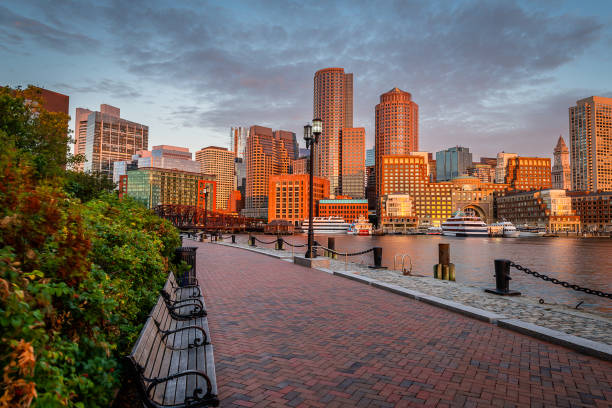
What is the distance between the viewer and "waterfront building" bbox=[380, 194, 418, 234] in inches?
6388

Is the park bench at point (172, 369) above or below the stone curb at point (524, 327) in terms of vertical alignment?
above

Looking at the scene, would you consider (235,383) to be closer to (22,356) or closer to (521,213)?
(22,356)

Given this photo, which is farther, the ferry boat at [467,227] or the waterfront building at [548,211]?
the waterfront building at [548,211]

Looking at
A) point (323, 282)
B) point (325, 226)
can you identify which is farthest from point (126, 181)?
point (323, 282)

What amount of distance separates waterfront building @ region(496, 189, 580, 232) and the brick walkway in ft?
552

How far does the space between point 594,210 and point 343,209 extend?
110075 mm

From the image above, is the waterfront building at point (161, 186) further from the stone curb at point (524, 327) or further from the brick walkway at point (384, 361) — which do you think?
the brick walkway at point (384, 361)

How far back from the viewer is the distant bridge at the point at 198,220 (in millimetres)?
99412

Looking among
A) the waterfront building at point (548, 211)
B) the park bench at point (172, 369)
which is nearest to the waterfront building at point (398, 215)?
the waterfront building at point (548, 211)

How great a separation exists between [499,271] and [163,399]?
10618 mm

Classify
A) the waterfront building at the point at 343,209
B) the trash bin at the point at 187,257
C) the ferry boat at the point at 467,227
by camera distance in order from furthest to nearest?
1. the waterfront building at the point at 343,209
2. the ferry boat at the point at 467,227
3. the trash bin at the point at 187,257

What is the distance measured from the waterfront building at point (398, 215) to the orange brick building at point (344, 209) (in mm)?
10464

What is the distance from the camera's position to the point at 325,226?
132 metres

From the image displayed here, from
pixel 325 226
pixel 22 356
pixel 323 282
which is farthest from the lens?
pixel 325 226
